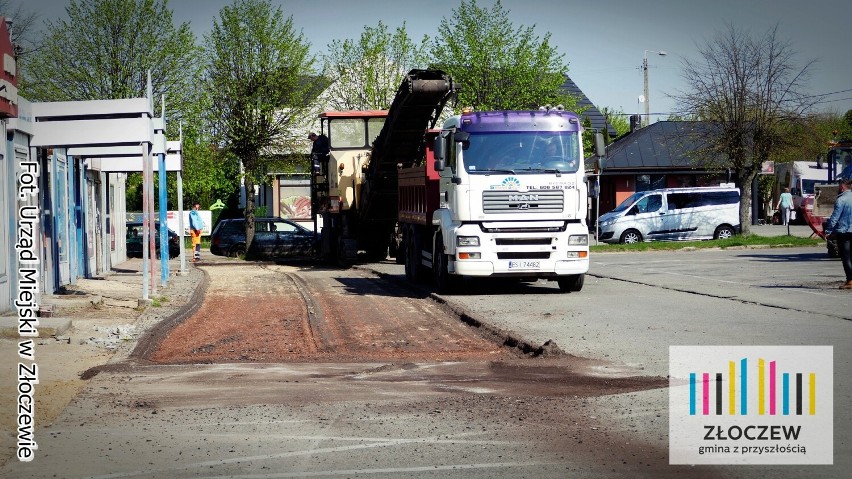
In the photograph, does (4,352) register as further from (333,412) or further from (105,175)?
(105,175)

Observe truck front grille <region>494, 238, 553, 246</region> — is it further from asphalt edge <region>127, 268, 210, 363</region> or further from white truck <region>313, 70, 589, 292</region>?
asphalt edge <region>127, 268, 210, 363</region>

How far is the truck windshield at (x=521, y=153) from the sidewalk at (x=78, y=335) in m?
5.48

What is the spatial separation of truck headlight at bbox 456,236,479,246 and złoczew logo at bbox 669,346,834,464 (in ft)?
23.9

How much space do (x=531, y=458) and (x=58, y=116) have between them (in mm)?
13823

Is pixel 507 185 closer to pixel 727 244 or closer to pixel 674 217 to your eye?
pixel 727 244

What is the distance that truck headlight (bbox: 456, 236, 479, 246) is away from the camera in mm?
18188

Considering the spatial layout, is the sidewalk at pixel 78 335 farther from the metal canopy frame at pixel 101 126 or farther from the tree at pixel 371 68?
the tree at pixel 371 68

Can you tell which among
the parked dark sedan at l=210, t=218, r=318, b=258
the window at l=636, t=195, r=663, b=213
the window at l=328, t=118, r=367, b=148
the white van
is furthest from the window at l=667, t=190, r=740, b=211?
the window at l=328, t=118, r=367, b=148

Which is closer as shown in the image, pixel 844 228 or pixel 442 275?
pixel 844 228

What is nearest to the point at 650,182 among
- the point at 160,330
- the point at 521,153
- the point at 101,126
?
the point at 521,153

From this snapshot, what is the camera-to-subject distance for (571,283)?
19.3 m

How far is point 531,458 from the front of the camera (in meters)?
6.70

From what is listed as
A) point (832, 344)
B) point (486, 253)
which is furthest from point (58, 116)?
point (832, 344)

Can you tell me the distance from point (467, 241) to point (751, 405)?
10.3 metres
